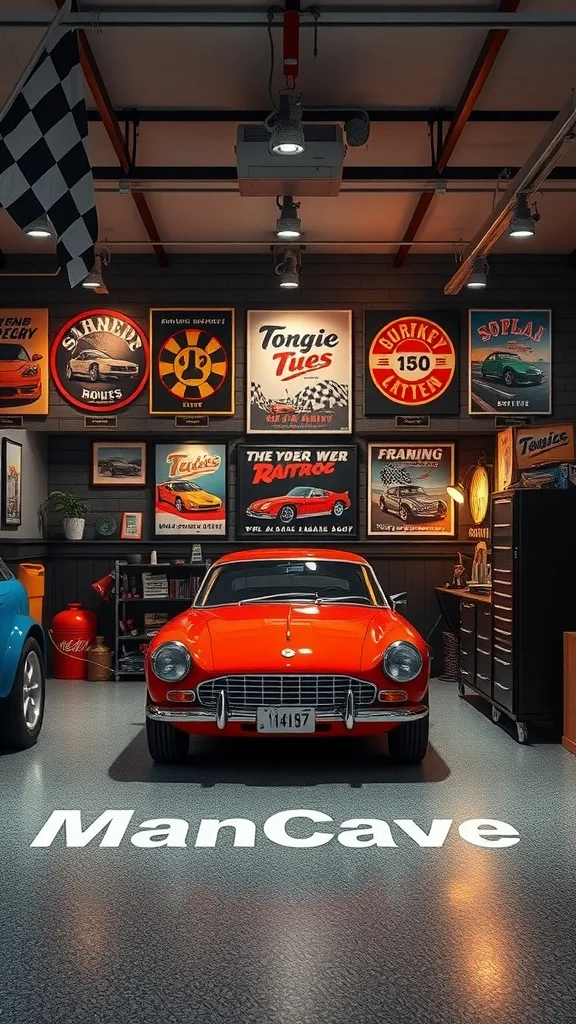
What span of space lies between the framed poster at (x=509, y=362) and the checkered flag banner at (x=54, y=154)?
6021 millimetres

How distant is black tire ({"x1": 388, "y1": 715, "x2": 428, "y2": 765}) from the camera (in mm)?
5574

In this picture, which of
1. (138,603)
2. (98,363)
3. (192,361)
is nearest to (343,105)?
(192,361)

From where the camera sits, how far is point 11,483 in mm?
9383

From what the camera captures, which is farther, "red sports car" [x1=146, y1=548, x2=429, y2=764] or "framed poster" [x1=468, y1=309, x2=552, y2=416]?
"framed poster" [x1=468, y1=309, x2=552, y2=416]

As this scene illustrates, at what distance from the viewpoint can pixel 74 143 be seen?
4945 millimetres

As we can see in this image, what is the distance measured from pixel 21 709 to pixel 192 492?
180 inches

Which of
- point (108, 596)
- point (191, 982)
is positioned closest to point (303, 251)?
point (108, 596)

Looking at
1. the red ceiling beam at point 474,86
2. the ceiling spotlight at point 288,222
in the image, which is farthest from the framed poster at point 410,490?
the ceiling spotlight at point 288,222

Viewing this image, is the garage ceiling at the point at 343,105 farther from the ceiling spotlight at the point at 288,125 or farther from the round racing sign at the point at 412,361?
the round racing sign at the point at 412,361

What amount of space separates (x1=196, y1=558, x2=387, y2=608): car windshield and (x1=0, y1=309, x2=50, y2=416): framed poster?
4363 millimetres

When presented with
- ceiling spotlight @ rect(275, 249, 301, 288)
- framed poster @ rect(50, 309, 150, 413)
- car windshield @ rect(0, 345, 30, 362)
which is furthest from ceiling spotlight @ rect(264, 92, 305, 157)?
car windshield @ rect(0, 345, 30, 362)

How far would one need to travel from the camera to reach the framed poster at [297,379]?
33.9ft

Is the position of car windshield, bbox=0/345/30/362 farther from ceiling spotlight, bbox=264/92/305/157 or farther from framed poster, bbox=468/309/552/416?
ceiling spotlight, bbox=264/92/305/157

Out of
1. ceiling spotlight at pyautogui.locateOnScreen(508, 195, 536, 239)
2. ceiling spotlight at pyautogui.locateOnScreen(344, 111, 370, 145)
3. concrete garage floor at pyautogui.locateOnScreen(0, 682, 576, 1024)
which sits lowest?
concrete garage floor at pyautogui.locateOnScreen(0, 682, 576, 1024)
